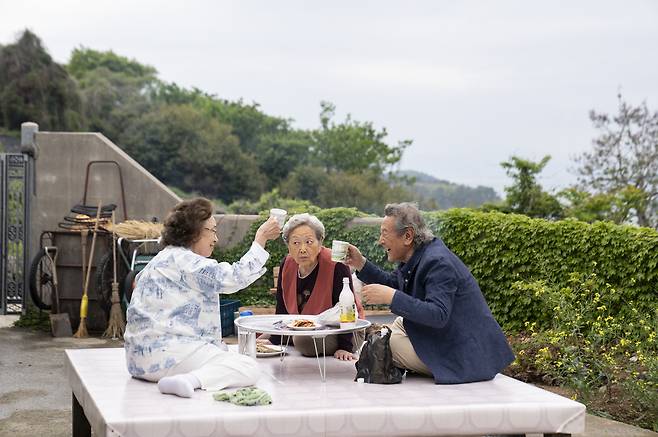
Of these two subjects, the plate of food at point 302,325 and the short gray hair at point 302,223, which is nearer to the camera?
the plate of food at point 302,325

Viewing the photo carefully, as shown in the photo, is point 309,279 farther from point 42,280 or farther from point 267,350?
point 42,280

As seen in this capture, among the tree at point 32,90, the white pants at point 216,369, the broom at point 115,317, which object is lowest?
the broom at point 115,317

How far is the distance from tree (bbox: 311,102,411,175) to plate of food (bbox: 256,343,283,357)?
4238 cm

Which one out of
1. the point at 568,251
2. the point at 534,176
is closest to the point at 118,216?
the point at 568,251

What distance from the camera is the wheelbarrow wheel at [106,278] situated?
9.52 meters

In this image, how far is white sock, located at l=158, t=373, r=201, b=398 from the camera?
4.09m

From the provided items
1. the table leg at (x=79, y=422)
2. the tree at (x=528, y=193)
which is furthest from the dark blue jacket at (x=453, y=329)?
the tree at (x=528, y=193)

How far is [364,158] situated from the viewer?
48625 millimetres

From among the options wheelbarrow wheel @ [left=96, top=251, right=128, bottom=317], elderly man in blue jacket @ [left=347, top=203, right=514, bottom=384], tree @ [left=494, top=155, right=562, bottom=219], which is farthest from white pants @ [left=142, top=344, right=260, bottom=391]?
tree @ [left=494, top=155, right=562, bottom=219]

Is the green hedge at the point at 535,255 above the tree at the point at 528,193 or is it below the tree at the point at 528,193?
below

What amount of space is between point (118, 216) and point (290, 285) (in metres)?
5.35

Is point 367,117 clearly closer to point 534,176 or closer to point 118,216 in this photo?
point 534,176

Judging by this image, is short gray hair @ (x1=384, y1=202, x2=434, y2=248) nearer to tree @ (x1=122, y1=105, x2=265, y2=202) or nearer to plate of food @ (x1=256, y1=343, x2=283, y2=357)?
plate of food @ (x1=256, y1=343, x2=283, y2=357)

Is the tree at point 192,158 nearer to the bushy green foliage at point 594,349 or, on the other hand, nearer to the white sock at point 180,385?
the bushy green foliage at point 594,349
